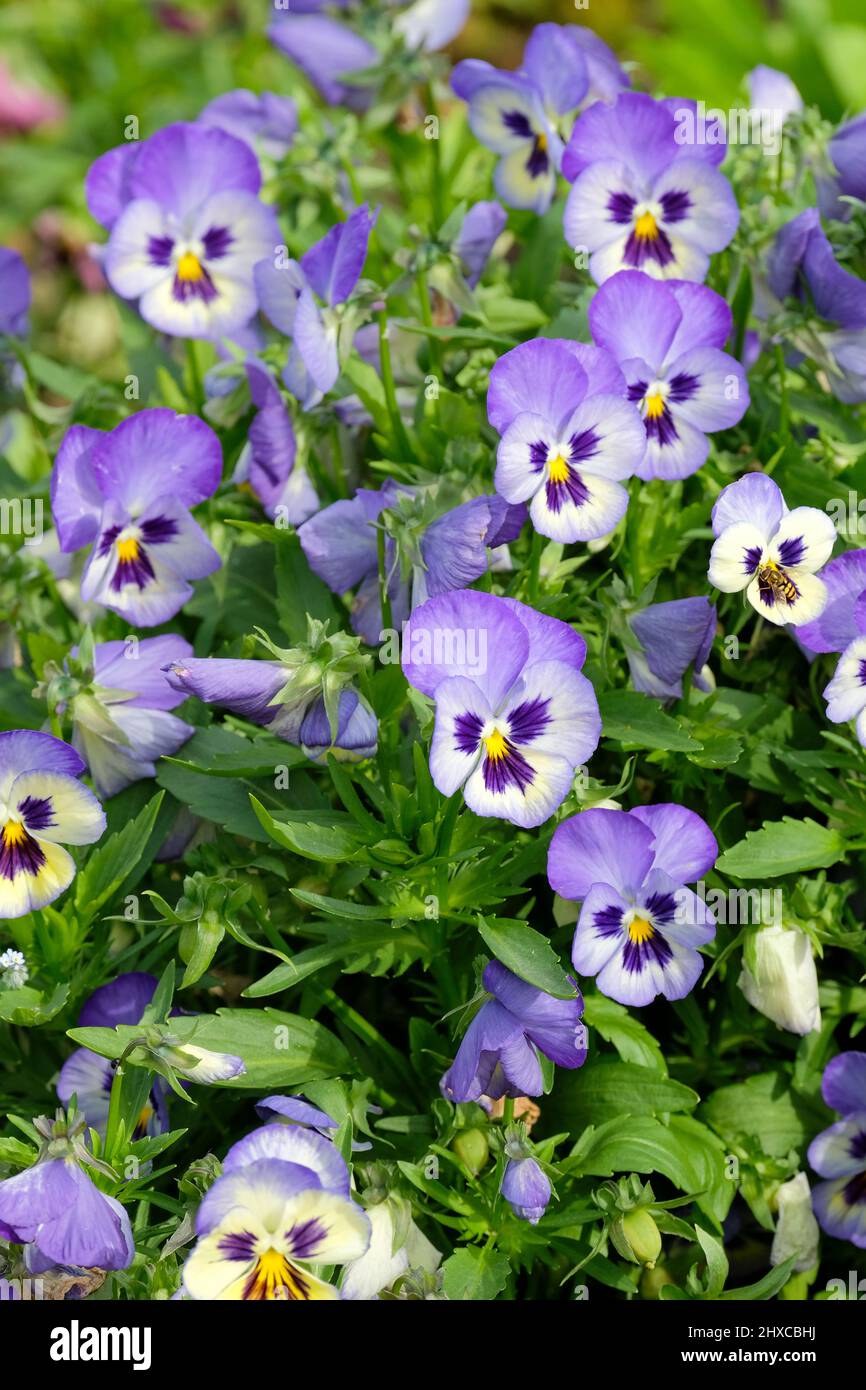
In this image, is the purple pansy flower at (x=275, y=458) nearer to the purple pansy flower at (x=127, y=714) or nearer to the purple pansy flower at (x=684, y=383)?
the purple pansy flower at (x=127, y=714)

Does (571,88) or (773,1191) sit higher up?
(571,88)

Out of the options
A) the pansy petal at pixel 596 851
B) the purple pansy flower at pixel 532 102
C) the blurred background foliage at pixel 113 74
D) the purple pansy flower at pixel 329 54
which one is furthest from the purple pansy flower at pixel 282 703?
the blurred background foliage at pixel 113 74

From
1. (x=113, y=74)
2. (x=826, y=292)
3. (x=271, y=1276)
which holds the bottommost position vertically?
(x=271, y=1276)

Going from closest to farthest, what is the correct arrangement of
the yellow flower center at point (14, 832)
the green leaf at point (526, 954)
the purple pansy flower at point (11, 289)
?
the green leaf at point (526, 954), the yellow flower center at point (14, 832), the purple pansy flower at point (11, 289)

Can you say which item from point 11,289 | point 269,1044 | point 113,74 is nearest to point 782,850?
point 269,1044

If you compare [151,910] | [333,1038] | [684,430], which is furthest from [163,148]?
[333,1038]

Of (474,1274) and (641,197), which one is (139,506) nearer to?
(641,197)

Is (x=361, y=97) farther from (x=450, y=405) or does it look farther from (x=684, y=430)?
(x=684, y=430)
